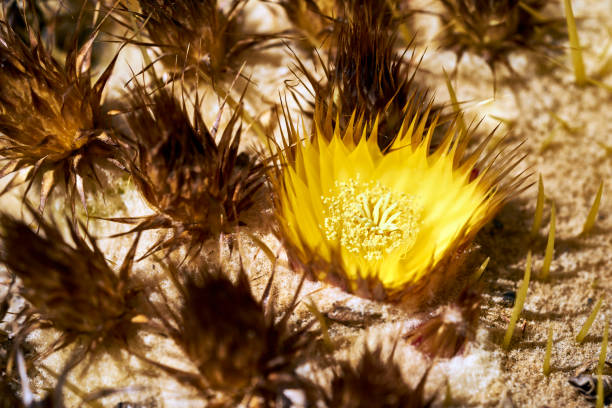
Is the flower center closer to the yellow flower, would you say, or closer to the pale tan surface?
the yellow flower

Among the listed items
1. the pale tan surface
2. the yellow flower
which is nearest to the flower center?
the yellow flower

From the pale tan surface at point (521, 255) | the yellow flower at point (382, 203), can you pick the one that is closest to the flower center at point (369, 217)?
the yellow flower at point (382, 203)

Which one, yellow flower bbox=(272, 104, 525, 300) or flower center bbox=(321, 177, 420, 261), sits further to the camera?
flower center bbox=(321, 177, 420, 261)

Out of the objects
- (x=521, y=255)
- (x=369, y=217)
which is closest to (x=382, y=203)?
(x=369, y=217)

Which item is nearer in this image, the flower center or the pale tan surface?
the pale tan surface

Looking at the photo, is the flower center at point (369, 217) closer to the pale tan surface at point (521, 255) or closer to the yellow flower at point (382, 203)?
the yellow flower at point (382, 203)

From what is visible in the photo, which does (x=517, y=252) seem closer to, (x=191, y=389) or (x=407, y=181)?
(x=407, y=181)


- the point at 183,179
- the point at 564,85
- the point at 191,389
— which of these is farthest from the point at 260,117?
the point at 564,85
